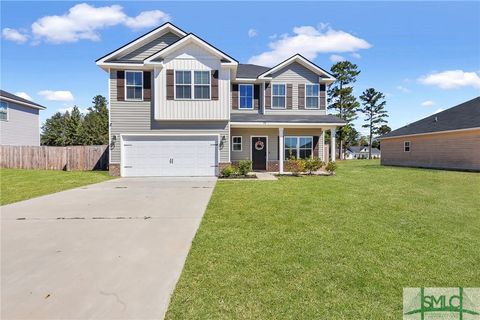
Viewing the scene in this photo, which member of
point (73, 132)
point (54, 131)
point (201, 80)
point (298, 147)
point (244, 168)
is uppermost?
point (54, 131)

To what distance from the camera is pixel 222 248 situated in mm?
4289

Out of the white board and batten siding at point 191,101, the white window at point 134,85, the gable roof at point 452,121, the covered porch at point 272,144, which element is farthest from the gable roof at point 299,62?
the gable roof at point 452,121

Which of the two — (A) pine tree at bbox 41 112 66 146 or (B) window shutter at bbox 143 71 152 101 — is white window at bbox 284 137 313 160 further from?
(A) pine tree at bbox 41 112 66 146

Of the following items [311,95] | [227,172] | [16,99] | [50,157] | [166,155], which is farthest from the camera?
[16,99]

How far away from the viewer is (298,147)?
17188 mm

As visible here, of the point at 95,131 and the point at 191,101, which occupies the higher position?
the point at 95,131

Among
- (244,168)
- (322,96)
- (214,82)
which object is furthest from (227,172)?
(322,96)

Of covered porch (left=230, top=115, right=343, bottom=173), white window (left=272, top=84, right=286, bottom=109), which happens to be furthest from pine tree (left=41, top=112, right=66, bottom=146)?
white window (left=272, top=84, right=286, bottom=109)

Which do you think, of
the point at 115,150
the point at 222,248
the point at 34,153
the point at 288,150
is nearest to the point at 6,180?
the point at 115,150

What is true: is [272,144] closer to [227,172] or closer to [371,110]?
[227,172]

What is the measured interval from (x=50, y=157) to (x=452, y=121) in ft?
97.9

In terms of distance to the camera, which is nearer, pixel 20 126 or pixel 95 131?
pixel 20 126

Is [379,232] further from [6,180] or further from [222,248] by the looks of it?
[6,180]

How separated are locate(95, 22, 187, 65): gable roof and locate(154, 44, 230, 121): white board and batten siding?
5.65ft
